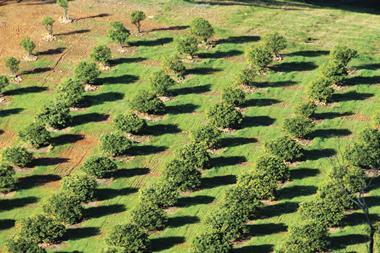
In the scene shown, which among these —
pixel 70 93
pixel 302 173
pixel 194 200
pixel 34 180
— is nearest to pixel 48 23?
pixel 70 93

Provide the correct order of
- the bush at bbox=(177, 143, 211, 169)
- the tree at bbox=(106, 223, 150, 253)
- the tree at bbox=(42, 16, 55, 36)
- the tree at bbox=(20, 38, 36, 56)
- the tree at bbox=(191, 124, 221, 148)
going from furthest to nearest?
the tree at bbox=(42, 16, 55, 36) → the tree at bbox=(20, 38, 36, 56) → the tree at bbox=(191, 124, 221, 148) → the bush at bbox=(177, 143, 211, 169) → the tree at bbox=(106, 223, 150, 253)

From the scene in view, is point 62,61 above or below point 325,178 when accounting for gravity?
above

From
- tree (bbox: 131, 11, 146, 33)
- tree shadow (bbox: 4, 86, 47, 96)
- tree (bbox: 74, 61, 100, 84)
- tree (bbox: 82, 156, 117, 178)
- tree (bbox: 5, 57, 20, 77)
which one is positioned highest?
tree (bbox: 131, 11, 146, 33)

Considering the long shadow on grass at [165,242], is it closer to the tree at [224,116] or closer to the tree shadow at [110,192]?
the tree shadow at [110,192]

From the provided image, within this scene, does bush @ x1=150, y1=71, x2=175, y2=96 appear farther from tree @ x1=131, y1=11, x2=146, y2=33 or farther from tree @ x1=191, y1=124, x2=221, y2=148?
tree @ x1=131, y1=11, x2=146, y2=33

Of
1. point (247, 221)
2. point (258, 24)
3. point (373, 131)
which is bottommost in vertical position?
point (247, 221)

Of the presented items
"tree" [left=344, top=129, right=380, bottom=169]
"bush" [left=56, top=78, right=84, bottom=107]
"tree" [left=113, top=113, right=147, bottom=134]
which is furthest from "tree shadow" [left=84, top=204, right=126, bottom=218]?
"tree" [left=344, top=129, right=380, bottom=169]

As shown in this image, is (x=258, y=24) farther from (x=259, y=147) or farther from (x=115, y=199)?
(x=115, y=199)

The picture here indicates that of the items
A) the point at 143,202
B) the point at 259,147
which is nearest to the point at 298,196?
the point at 259,147
